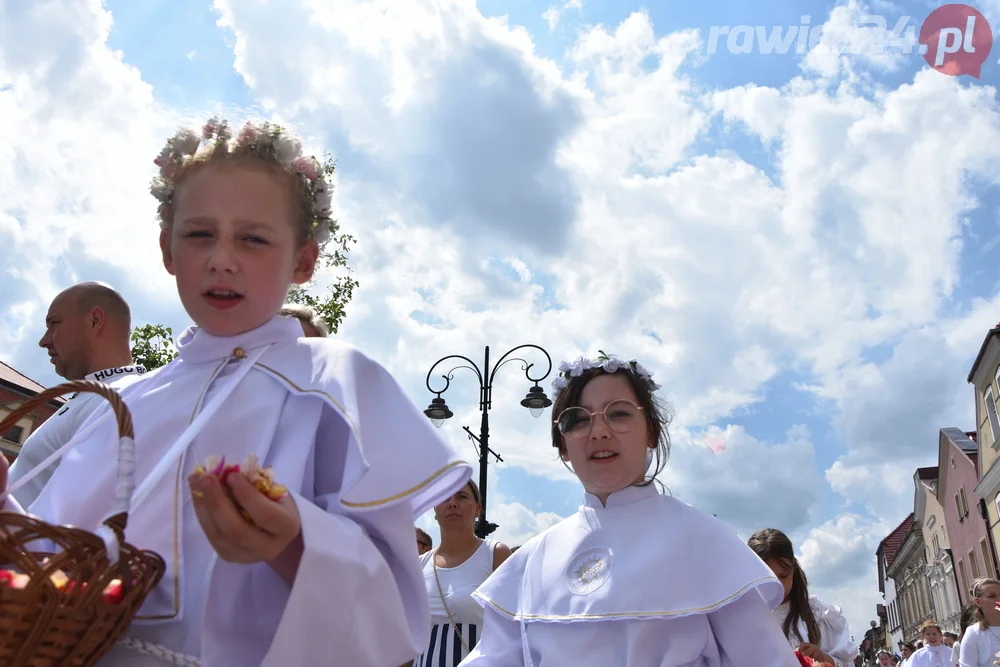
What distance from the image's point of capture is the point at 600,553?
3.23 metres

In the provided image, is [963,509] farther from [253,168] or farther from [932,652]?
[253,168]

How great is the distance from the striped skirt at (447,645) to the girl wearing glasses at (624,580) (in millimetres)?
2069

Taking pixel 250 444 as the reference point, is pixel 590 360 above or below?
above

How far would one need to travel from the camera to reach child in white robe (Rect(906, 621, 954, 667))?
43.4ft

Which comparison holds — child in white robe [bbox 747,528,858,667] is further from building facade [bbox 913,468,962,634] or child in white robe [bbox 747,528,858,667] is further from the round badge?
building facade [bbox 913,468,962,634]

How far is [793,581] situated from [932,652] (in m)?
9.67

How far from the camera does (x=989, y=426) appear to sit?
30688 mm

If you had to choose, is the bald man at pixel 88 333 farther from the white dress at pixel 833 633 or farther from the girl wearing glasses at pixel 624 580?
the white dress at pixel 833 633

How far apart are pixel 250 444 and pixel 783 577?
5091 mm

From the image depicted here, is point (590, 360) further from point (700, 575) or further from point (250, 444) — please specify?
point (250, 444)

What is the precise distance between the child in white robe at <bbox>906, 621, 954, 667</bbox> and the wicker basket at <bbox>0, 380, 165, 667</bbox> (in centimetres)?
1500

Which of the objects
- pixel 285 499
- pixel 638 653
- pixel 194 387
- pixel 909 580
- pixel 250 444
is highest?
pixel 909 580

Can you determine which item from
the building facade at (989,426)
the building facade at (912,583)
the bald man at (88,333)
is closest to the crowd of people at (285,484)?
the bald man at (88,333)

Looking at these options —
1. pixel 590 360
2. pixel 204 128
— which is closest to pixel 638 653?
pixel 590 360
